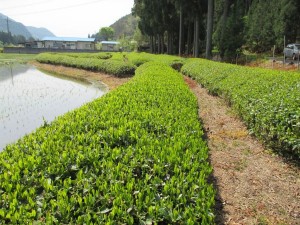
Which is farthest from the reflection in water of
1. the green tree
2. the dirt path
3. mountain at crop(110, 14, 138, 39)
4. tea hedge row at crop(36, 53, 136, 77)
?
the green tree

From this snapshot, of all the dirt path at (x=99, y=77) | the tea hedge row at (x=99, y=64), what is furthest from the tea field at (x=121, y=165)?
the tea hedge row at (x=99, y=64)

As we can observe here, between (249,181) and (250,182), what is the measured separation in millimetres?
36

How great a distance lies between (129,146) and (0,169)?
150 centimetres

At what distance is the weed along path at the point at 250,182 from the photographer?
3.78 meters

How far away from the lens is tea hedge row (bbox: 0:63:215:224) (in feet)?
7.65

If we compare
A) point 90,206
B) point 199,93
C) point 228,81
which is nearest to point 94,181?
point 90,206

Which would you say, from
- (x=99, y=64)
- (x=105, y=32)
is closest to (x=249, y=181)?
(x=99, y=64)

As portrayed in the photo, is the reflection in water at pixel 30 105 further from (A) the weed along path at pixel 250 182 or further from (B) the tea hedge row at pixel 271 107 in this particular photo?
(B) the tea hedge row at pixel 271 107

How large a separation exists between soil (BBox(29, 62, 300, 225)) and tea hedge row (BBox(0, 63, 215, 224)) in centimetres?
99

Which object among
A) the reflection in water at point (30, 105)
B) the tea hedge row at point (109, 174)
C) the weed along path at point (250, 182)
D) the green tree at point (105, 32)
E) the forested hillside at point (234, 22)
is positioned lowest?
the reflection in water at point (30, 105)

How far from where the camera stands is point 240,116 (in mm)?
8047

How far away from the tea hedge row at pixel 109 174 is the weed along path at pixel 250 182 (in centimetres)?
100

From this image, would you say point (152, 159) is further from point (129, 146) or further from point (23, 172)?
point (23, 172)

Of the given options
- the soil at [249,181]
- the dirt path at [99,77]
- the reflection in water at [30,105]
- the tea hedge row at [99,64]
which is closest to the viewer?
the soil at [249,181]
